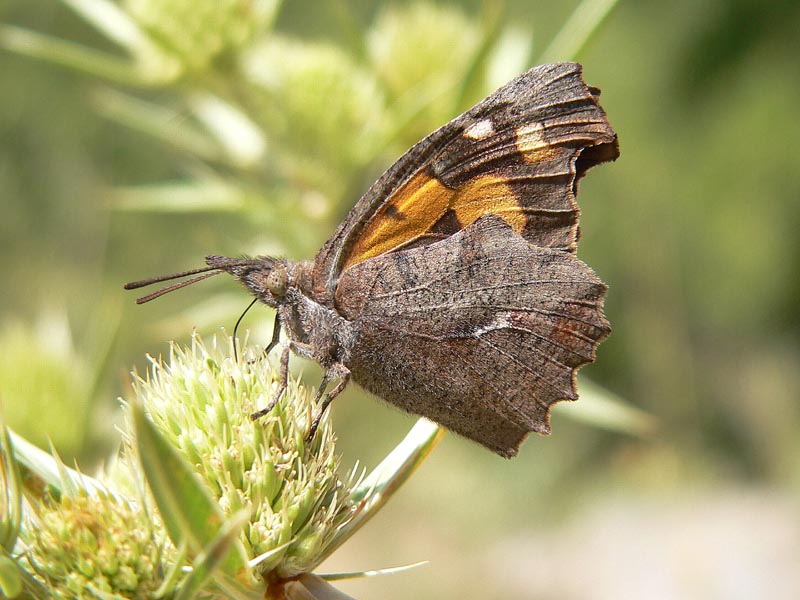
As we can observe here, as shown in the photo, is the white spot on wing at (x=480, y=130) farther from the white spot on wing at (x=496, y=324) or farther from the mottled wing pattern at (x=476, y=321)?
the white spot on wing at (x=496, y=324)

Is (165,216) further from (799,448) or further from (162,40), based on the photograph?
(799,448)

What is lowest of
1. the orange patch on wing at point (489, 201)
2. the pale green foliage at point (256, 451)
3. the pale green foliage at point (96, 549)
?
the pale green foliage at point (96, 549)

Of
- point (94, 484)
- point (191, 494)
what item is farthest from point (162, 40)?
point (191, 494)

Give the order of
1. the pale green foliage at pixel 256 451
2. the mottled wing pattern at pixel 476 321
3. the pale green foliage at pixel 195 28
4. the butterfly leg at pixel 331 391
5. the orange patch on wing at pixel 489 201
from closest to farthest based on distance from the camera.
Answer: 1. the pale green foliage at pixel 256 451
2. the butterfly leg at pixel 331 391
3. the mottled wing pattern at pixel 476 321
4. the orange patch on wing at pixel 489 201
5. the pale green foliage at pixel 195 28

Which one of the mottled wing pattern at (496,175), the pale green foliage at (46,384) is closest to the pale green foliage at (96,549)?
the mottled wing pattern at (496,175)

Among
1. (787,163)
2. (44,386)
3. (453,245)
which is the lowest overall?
(44,386)

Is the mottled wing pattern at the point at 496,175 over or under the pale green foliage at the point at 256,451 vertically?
over

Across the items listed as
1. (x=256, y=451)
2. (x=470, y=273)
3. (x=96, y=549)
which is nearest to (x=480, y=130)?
(x=470, y=273)

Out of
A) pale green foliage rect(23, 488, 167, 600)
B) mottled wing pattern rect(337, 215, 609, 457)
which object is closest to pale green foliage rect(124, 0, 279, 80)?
mottled wing pattern rect(337, 215, 609, 457)
